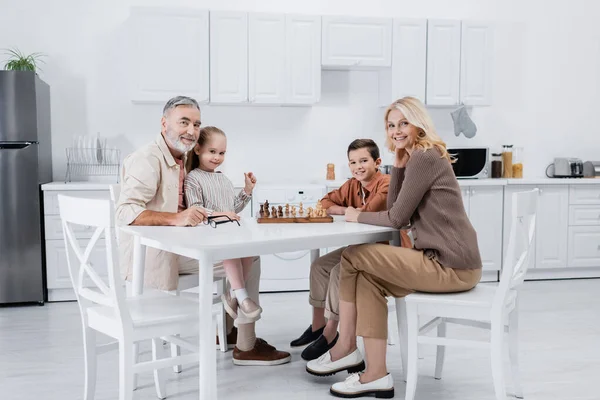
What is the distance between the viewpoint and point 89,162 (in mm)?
4723

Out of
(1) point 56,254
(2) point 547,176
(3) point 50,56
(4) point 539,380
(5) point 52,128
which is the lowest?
(4) point 539,380

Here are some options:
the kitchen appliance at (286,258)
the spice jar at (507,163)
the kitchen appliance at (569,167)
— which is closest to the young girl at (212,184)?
the kitchen appliance at (286,258)

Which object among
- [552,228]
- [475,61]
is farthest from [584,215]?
[475,61]

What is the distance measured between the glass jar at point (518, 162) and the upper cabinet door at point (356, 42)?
1333 mm

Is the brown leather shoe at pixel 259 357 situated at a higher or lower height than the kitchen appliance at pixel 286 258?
lower

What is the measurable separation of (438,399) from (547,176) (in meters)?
3.43

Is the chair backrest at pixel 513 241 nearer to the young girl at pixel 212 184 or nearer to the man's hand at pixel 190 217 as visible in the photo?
the young girl at pixel 212 184

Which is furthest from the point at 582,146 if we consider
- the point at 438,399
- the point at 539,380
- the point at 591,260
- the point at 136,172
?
the point at 136,172

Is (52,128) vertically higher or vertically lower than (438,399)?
higher

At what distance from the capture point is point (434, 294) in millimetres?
2426

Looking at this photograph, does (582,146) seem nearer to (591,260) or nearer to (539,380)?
(591,260)

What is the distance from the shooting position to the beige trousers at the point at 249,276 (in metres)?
2.86

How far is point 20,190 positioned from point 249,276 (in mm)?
2015

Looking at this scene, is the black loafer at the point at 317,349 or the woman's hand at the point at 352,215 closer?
the woman's hand at the point at 352,215
